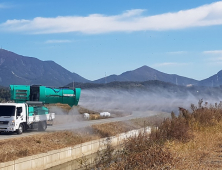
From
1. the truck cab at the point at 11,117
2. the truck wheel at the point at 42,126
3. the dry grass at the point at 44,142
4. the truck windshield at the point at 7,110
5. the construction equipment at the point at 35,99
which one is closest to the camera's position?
the dry grass at the point at 44,142

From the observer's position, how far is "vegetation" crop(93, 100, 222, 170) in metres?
16.0

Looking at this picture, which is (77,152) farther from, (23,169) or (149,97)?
(149,97)

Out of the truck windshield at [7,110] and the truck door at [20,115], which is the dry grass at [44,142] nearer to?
the truck door at [20,115]

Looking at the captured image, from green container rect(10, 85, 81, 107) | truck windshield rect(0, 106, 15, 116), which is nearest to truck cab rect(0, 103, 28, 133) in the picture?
truck windshield rect(0, 106, 15, 116)

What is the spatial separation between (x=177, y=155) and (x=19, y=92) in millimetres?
22627

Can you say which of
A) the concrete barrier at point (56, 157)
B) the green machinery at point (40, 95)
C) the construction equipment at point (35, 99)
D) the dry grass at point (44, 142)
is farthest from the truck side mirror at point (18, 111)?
the concrete barrier at point (56, 157)

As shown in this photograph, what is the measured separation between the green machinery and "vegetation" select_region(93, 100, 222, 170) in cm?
1030

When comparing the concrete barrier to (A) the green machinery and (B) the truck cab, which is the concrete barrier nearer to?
(A) the green machinery

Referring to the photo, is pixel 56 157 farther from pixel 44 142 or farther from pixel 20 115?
pixel 20 115

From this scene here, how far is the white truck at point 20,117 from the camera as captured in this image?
3316 cm

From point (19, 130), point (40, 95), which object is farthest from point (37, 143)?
point (40, 95)

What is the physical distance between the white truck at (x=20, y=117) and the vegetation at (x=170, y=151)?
38.5 ft

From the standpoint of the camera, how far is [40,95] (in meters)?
36.6

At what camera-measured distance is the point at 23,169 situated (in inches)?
837
